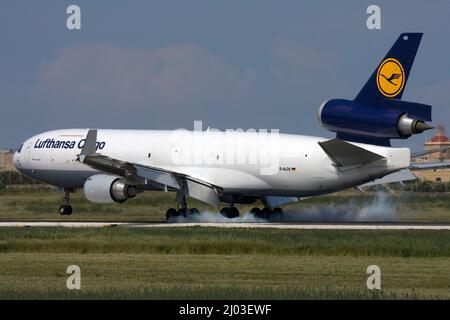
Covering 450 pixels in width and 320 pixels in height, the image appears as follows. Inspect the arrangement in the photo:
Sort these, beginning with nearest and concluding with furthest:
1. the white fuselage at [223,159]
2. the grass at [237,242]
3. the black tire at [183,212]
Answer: the grass at [237,242], the white fuselage at [223,159], the black tire at [183,212]

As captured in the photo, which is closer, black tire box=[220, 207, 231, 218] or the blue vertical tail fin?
the blue vertical tail fin

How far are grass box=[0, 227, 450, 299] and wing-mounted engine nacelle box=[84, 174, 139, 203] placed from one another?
283 inches

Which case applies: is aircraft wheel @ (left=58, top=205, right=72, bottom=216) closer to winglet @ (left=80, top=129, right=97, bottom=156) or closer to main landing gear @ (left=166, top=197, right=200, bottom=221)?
winglet @ (left=80, top=129, right=97, bottom=156)

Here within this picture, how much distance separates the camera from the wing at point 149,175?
52156 mm

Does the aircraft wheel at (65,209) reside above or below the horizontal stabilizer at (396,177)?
below

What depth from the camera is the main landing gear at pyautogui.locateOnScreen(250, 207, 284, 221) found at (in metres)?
55.7

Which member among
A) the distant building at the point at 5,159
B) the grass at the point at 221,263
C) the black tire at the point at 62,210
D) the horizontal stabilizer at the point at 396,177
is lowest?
the grass at the point at 221,263

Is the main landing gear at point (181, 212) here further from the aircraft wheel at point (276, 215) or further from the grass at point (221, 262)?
the grass at point (221, 262)

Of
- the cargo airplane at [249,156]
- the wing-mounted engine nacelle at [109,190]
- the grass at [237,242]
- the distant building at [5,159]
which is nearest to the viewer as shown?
the grass at [237,242]

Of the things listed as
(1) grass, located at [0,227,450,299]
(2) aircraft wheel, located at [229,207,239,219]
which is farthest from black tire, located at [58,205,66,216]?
(1) grass, located at [0,227,450,299]

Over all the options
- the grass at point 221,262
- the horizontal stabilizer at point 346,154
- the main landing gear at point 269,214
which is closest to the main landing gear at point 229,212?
the main landing gear at point 269,214
